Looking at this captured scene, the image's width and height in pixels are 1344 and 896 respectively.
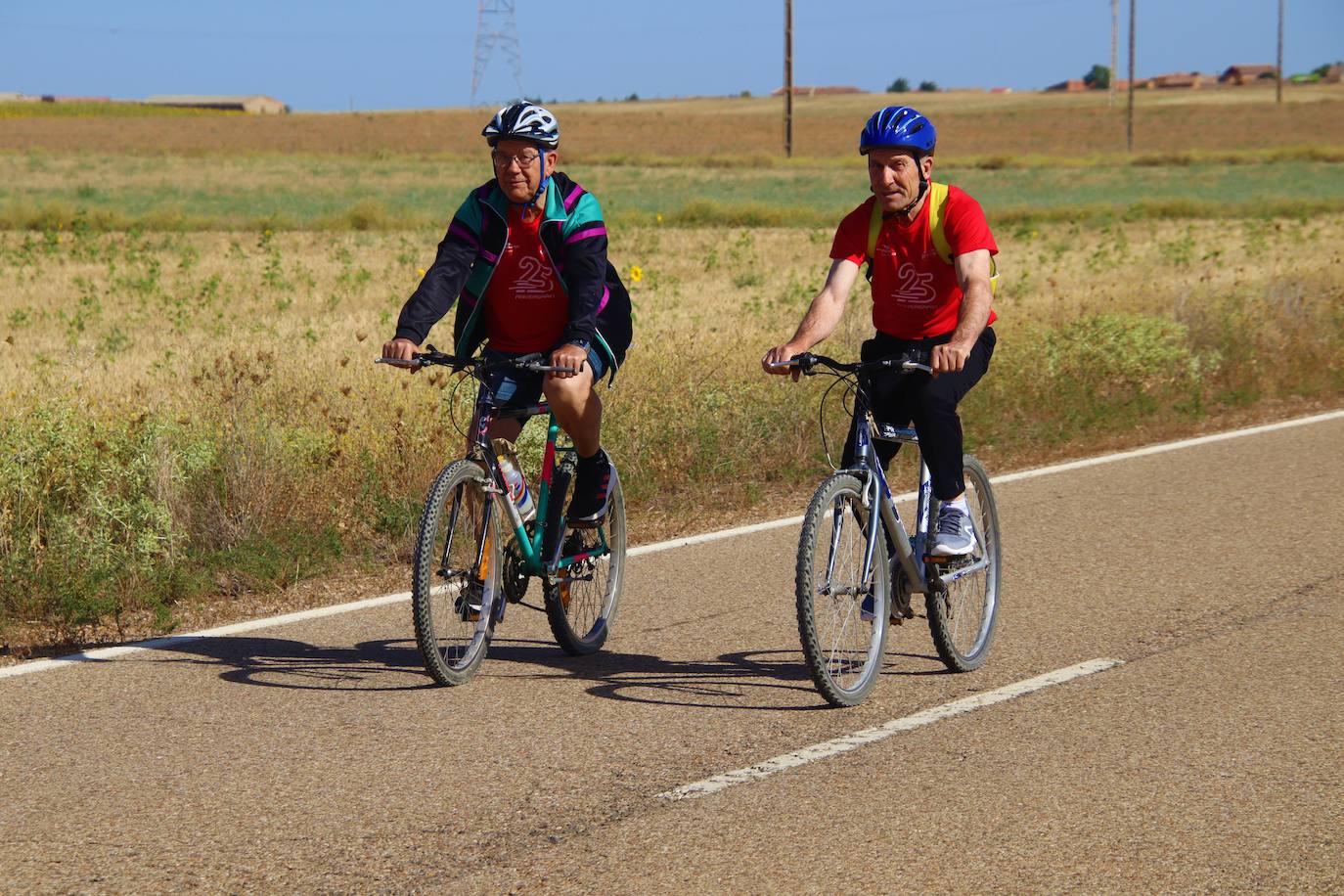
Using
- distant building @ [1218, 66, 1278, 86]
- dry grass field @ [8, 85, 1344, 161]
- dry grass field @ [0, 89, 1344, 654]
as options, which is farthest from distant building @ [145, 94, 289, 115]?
dry grass field @ [0, 89, 1344, 654]

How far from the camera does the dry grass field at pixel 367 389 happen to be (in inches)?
308

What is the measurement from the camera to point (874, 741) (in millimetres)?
5328

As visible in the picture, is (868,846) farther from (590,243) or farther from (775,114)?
(775,114)

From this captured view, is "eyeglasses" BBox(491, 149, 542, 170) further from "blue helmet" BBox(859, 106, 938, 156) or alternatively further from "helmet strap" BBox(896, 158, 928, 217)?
Result: "helmet strap" BBox(896, 158, 928, 217)

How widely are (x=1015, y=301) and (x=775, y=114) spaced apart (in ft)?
410

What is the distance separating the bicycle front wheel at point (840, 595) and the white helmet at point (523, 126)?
60.2 inches

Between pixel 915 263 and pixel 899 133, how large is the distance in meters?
0.48

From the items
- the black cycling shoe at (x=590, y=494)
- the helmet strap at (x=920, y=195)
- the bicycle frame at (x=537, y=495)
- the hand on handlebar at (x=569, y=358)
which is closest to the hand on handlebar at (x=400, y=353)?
the bicycle frame at (x=537, y=495)

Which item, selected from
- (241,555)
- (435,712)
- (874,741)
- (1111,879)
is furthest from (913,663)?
(241,555)

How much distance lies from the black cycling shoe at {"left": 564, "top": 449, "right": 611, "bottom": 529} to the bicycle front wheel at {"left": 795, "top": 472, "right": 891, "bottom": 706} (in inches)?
40.5

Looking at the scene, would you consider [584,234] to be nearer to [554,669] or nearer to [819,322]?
[819,322]

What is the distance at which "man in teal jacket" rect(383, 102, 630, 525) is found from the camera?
5742mm

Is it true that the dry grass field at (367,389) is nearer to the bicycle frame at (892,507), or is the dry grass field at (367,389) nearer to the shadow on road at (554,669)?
the shadow on road at (554,669)

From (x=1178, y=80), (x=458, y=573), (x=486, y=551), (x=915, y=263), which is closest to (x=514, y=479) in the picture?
(x=486, y=551)
